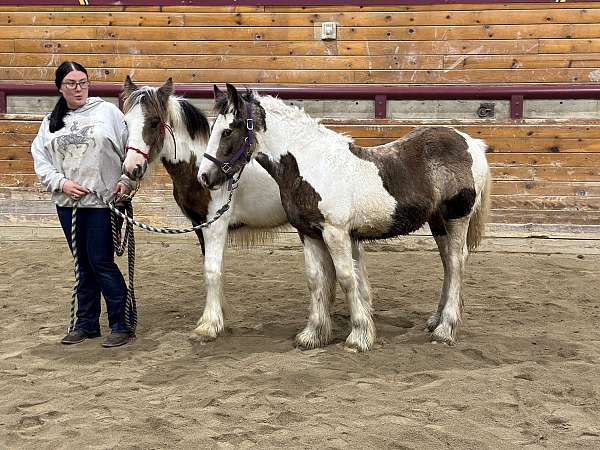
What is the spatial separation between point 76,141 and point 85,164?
0.51 feet

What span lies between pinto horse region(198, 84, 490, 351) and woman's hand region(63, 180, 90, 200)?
803 mm

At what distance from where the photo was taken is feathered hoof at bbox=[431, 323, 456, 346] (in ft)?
13.5

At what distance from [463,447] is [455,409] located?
40cm

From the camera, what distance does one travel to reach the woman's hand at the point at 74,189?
154 inches

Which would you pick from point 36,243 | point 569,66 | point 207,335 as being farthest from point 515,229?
A: point 36,243

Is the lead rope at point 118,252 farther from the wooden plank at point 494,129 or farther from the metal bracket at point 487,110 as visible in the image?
the metal bracket at point 487,110

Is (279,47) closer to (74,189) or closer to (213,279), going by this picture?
(213,279)

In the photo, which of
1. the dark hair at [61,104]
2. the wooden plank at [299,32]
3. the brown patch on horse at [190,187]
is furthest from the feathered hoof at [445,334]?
the wooden plank at [299,32]

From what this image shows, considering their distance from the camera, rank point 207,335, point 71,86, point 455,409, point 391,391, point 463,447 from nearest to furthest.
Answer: point 463,447 < point 455,409 < point 391,391 < point 71,86 < point 207,335

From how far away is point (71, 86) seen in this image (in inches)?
154

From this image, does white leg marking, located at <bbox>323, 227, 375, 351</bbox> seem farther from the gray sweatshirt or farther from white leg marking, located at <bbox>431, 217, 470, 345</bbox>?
the gray sweatshirt

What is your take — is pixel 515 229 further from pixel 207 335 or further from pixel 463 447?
pixel 463 447

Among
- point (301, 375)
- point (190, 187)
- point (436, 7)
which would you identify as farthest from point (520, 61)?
point (301, 375)

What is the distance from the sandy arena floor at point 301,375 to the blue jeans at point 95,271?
222 mm
